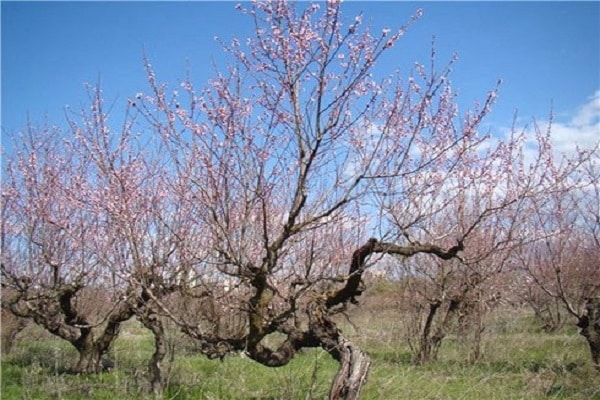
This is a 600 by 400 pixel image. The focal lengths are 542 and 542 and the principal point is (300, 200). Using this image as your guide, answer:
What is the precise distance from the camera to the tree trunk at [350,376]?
4328mm

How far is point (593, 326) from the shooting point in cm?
828

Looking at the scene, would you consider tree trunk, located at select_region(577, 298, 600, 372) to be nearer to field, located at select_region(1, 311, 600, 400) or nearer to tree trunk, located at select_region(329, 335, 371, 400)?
field, located at select_region(1, 311, 600, 400)

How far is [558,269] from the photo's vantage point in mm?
8508

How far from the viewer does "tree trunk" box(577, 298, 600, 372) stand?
8164 mm

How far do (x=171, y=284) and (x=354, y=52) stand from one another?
376 cm

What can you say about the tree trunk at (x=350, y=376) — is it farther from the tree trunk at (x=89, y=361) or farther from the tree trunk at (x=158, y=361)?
the tree trunk at (x=89, y=361)

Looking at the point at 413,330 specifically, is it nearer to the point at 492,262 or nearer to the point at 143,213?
the point at 492,262

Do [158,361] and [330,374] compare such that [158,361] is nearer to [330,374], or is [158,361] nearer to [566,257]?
[330,374]

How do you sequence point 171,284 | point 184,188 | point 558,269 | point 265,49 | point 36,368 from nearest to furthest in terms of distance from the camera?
point 265,49 → point 184,188 → point 171,284 → point 36,368 → point 558,269

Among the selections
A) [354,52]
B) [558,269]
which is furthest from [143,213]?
[558,269]

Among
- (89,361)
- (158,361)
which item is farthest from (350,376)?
(89,361)

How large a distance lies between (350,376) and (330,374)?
3569 millimetres

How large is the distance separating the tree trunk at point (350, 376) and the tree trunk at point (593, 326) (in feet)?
17.2

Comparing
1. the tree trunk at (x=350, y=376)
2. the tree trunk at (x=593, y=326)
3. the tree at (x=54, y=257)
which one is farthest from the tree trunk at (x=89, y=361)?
the tree trunk at (x=593, y=326)
